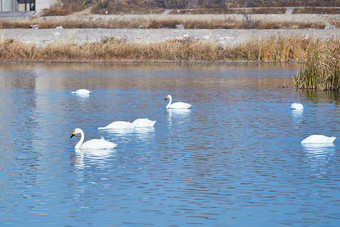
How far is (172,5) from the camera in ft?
265

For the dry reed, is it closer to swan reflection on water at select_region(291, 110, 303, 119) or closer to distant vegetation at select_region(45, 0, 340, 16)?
swan reflection on water at select_region(291, 110, 303, 119)

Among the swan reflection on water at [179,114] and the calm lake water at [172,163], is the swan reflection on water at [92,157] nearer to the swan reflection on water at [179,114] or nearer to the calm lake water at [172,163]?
the calm lake water at [172,163]

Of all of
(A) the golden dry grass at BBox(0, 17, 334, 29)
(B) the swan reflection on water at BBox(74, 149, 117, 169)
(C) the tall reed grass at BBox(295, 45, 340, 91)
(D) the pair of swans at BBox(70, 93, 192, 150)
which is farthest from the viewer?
(A) the golden dry grass at BBox(0, 17, 334, 29)

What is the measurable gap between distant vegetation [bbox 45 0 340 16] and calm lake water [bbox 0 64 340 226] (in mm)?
48920

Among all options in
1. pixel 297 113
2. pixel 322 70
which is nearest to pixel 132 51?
pixel 322 70

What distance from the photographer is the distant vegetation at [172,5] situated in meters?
76.8

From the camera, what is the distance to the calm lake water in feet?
35.3

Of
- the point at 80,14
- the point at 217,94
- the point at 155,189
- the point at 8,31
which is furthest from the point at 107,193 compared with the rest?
the point at 80,14

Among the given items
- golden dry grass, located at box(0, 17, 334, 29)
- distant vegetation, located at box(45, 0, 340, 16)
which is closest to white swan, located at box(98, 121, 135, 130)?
golden dry grass, located at box(0, 17, 334, 29)

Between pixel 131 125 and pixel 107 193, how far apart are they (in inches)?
278

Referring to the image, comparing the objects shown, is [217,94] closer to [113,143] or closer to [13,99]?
[13,99]

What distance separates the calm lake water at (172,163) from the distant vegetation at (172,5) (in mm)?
48920

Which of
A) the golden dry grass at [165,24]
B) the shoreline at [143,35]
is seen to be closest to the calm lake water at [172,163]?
the shoreline at [143,35]

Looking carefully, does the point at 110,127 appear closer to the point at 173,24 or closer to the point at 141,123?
the point at 141,123
